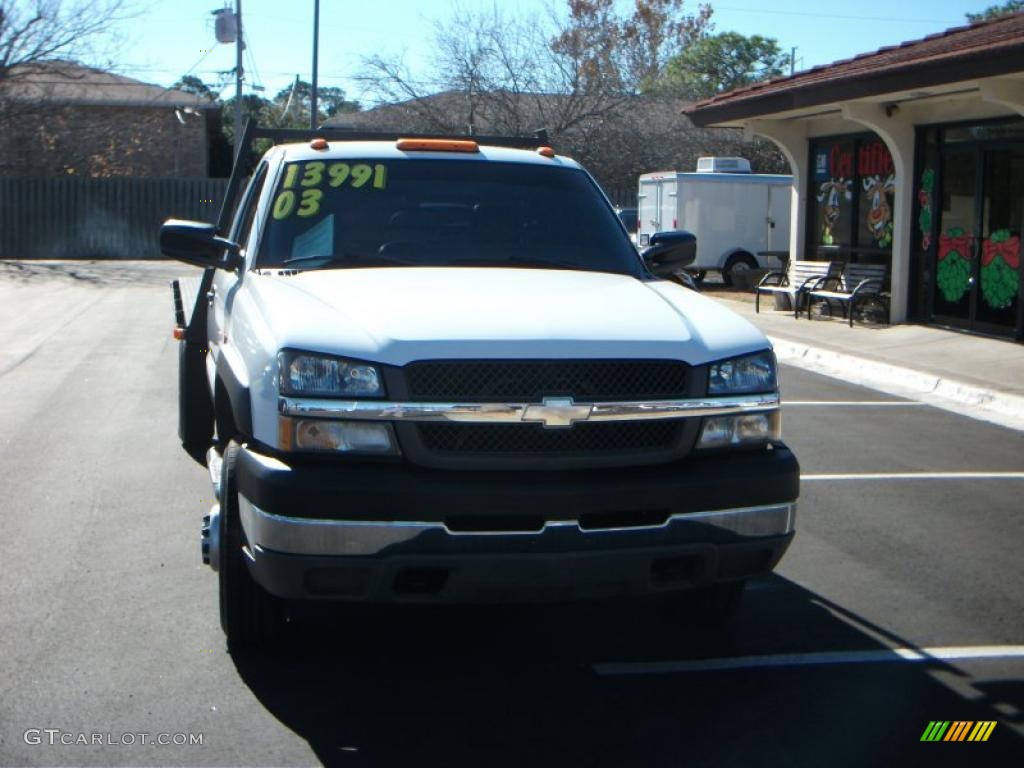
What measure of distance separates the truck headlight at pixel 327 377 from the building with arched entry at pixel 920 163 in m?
10.4

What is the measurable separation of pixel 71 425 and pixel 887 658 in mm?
6794

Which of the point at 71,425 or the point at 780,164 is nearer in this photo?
the point at 71,425

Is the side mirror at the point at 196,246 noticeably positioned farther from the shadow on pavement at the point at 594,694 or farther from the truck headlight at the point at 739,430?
the truck headlight at the point at 739,430

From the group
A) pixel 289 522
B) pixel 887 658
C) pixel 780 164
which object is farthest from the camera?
pixel 780 164

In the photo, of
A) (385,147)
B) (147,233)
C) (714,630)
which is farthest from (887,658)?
(147,233)

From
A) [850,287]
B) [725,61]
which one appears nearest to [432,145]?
[850,287]

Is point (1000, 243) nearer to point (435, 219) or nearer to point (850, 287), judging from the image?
point (850, 287)

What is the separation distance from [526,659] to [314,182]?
7.35ft

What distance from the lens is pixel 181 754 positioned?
4.06 metres

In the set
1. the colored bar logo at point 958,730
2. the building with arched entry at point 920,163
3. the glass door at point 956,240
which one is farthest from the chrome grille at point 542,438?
the glass door at point 956,240

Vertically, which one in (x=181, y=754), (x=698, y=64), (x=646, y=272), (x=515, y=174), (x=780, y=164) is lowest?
(x=181, y=754)

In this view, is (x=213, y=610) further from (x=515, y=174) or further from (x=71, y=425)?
(x=71, y=425)

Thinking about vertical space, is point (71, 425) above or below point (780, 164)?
below

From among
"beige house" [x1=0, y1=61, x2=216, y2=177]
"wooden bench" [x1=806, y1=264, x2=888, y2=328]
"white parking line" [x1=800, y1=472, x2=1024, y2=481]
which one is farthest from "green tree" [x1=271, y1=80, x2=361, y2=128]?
"white parking line" [x1=800, y1=472, x2=1024, y2=481]
